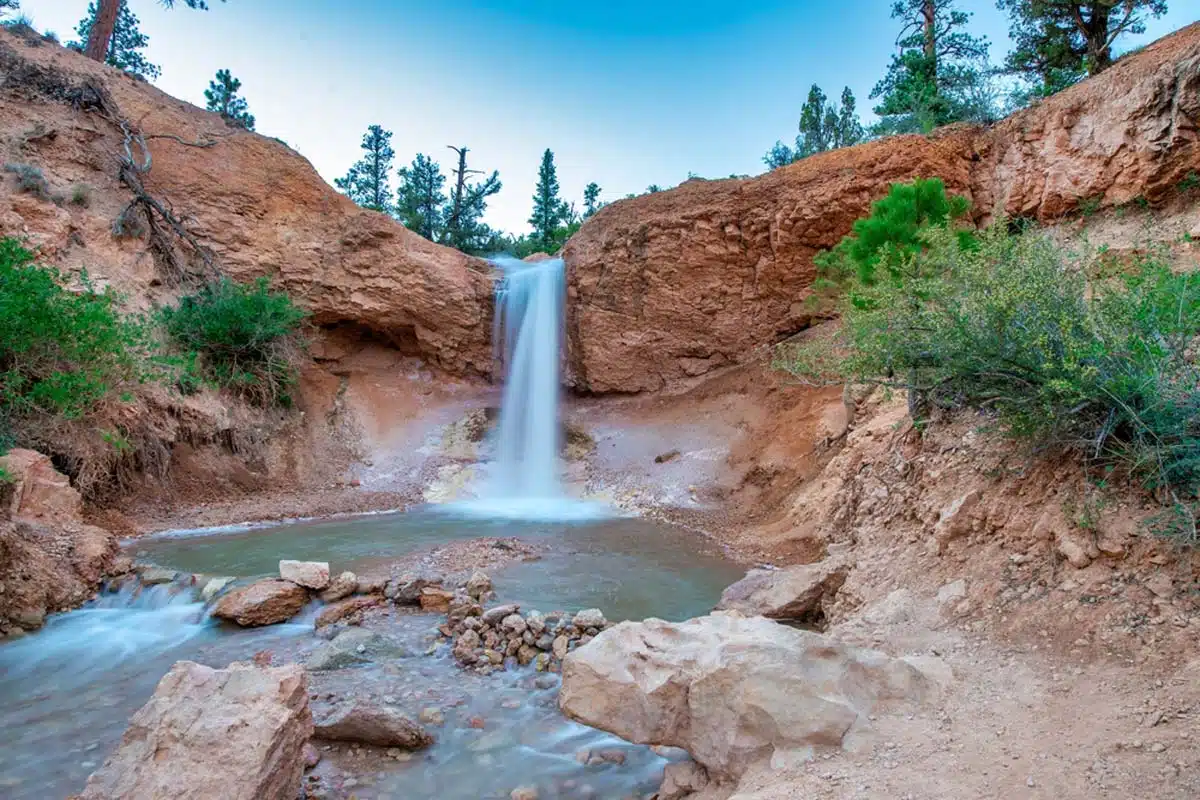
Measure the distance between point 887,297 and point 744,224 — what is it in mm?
9920

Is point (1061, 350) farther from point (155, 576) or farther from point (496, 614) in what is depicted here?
point (155, 576)

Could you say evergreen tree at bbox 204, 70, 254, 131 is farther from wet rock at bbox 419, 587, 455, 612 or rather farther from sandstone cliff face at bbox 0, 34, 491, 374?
wet rock at bbox 419, 587, 455, 612

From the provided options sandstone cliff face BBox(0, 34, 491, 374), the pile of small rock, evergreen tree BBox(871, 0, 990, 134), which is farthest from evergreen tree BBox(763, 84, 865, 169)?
the pile of small rock

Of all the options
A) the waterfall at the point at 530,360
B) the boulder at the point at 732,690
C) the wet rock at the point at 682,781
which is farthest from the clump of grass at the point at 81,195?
the wet rock at the point at 682,781

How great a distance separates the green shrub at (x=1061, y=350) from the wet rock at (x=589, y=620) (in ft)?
10.1

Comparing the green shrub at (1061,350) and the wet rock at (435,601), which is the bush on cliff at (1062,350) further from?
the wet rock at (435,601)

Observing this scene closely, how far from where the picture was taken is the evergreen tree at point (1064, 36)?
13.6m

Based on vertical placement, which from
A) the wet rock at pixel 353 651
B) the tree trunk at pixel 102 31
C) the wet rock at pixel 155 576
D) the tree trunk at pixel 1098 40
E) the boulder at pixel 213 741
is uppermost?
the tree trunk at pixel 102 31

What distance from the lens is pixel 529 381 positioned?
16.3 m

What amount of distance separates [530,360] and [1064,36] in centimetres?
1508

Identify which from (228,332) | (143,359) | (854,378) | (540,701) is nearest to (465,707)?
(540,701)

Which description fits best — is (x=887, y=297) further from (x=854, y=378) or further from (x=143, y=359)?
(x=143, y=359)

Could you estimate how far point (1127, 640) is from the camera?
274 cm

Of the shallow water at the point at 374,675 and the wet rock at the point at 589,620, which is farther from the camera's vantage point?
the wet rock at the point at 589,620
